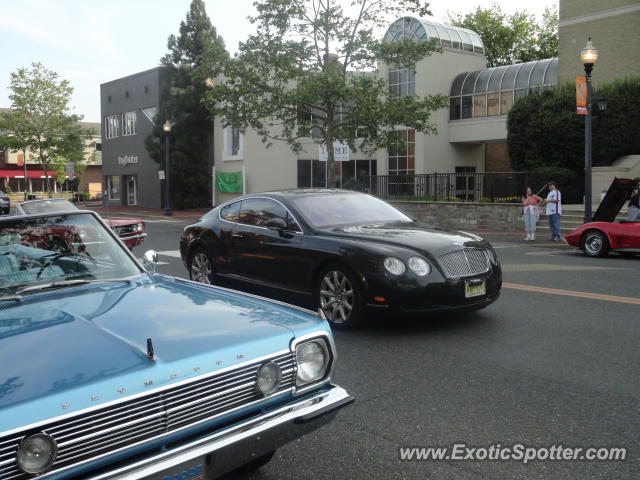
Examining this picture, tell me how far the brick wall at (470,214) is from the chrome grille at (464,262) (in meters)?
14.4

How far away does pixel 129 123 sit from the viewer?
154 feet

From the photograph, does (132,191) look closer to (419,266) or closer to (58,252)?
(419,266)

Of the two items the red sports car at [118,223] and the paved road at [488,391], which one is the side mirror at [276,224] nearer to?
the paved road at [488,391]

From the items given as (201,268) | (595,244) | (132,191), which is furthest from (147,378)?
(132,191)

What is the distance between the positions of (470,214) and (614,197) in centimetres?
922

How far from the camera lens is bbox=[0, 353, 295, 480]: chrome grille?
228cm

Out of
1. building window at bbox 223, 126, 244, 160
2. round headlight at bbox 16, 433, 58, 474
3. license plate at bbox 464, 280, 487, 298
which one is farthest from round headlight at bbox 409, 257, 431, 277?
building window at bbox 223, 126, 244, 160

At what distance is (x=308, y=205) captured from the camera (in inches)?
312

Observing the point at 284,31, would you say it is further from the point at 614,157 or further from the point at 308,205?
the point at 308,205

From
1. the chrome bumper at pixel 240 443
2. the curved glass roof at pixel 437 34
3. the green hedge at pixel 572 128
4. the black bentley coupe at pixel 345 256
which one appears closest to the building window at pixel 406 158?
the curved glass roof at pixel 437 34

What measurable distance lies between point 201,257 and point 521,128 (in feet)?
72.9

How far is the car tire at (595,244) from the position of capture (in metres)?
14.3

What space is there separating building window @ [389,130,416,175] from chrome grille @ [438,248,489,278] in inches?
1276

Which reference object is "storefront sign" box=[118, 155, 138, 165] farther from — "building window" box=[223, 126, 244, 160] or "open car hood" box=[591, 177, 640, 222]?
"open car hood" box=[591, 177, 640, 222]
